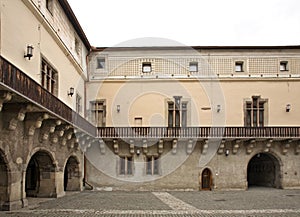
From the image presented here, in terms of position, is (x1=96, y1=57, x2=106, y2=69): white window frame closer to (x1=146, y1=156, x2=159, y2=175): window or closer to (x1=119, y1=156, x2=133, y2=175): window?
(x1=119, y1=156, x2=133, y2=175): window

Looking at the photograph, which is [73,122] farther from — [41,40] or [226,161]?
[226,161]

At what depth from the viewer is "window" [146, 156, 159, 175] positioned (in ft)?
70.6

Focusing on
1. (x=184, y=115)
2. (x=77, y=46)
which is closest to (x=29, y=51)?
(x=77, y=46)

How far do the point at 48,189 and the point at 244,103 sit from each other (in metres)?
12.2

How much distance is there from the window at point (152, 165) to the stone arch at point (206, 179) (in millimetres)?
2548

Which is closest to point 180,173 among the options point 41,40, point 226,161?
point 226,161

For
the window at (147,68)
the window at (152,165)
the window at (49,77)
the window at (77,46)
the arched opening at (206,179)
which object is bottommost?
the arched opening at (206,179)

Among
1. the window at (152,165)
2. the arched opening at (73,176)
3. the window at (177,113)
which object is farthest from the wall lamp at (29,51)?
the window at (177,113)

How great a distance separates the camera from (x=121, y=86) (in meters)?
22.5

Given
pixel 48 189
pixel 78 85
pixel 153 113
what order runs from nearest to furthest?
pixel 48 189, pixel 78 85, pixel 153 113

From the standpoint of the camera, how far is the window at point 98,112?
22.5 meters

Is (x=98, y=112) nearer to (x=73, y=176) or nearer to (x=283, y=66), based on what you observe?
(x=73, y=176)

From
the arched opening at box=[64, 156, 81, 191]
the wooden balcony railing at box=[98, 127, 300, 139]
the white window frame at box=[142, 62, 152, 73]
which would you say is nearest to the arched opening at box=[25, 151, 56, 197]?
the arched opening at box=[64, 156, 81, 191]

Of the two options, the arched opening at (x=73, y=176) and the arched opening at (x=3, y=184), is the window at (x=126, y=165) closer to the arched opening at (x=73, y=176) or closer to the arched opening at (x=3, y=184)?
the arched opening at (x=73, y=176)
